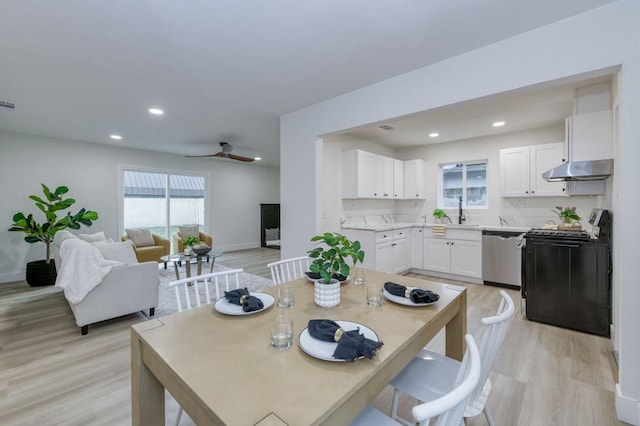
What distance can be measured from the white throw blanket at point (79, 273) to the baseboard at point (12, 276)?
328 centimetres

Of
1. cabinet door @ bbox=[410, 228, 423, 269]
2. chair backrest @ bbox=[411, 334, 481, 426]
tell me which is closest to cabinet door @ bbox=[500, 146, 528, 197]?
cabinet door @ bbox=[410, 228, 423, 269]

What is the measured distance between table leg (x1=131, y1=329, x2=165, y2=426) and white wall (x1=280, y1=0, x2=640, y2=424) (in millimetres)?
2674

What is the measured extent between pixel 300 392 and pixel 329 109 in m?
3.19

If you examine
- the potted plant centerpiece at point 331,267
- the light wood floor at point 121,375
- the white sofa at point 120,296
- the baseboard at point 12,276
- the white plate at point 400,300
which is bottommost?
the light wood floor at point 121,375

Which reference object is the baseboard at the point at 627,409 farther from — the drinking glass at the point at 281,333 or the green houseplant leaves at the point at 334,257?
the drinking glass at the point at 281,333

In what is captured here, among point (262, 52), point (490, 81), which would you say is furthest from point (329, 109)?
point (490, 81)

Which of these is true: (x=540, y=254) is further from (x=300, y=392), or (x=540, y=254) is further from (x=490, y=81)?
(x=300, y=392)

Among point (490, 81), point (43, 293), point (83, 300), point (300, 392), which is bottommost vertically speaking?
point (43, 293)

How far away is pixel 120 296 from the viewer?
3.06 metres

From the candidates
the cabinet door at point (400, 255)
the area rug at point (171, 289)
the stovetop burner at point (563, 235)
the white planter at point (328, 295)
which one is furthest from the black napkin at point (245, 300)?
the cabinet door at point (400, 255)

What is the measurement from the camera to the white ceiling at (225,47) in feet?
6.13

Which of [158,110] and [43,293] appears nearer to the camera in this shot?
[158,110]

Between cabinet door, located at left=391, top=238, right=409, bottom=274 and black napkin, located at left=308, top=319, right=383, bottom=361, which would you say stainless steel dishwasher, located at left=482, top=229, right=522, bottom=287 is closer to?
cabinet door, located at left=391, top=238, right=409, bottom=274

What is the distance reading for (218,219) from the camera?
24.9 feet
